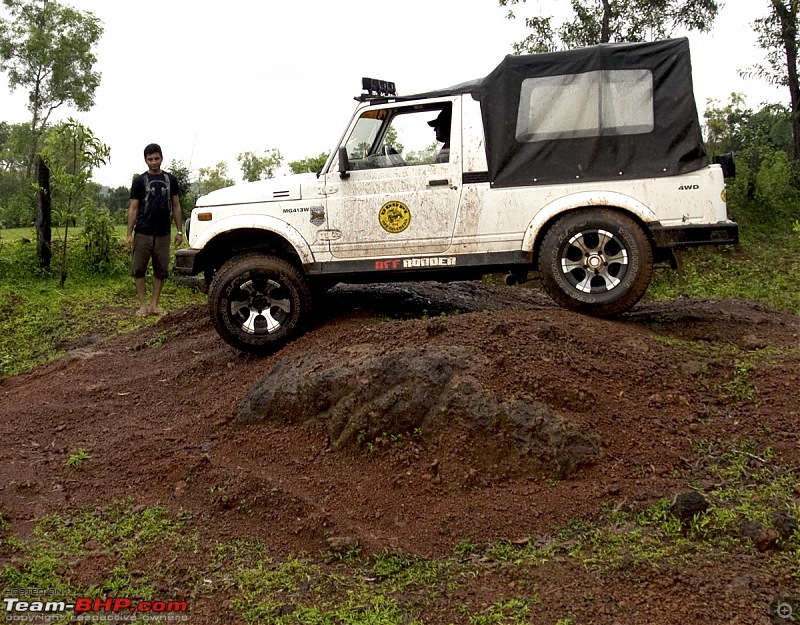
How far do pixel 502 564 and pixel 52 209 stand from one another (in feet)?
35.0

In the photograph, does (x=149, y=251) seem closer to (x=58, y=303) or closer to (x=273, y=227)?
(x=58, y=303)

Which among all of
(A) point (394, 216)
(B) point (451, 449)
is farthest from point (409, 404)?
(A) point (394, 216)

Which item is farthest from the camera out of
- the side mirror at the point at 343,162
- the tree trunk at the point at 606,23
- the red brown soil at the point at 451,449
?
the tree trunk at the point at 606,23

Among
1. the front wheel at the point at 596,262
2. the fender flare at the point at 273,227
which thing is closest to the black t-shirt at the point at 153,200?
the fender flare at the point at 273,227

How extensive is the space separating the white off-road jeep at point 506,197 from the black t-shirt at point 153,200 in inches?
85.9

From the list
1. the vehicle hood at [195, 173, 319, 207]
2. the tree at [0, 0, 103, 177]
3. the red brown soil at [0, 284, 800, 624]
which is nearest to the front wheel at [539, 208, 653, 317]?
the red brown soil at [0, 284, 800, 624]

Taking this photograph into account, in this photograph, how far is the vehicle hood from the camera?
6.64 meters

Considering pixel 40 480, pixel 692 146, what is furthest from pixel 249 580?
pixel 692 146

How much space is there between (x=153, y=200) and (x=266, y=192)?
2.63m

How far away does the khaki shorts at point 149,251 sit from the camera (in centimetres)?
893

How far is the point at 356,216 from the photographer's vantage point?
21.7 feet

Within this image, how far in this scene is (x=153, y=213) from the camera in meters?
8.80

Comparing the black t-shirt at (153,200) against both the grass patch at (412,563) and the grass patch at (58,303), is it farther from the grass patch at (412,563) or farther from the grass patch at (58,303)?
the grass patch at (412,563)

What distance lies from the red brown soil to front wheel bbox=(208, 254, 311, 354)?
9.9 inches
